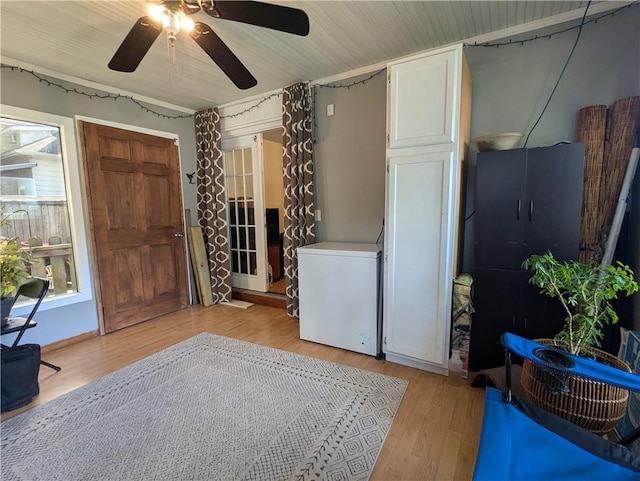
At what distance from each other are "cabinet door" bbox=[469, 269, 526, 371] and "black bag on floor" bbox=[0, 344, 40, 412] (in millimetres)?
3098

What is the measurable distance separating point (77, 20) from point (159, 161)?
1.68 metres

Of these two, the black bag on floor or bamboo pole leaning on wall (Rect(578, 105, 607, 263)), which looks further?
bamboo pole leaning on wall (Rect(578, 105, 607, 263))

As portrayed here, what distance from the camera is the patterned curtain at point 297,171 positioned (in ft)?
10.3

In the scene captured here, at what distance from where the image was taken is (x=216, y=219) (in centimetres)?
400

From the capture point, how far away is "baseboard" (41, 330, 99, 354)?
2.79m

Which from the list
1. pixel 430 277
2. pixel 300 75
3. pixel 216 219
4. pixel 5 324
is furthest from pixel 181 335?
pixel 300 75

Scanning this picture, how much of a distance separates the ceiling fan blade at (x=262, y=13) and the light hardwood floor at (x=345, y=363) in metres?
2.31

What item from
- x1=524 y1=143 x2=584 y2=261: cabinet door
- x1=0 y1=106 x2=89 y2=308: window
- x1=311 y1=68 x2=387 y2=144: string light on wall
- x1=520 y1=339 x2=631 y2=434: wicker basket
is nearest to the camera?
x1=520 y1=339 x2=631 y2=434: wicker basket

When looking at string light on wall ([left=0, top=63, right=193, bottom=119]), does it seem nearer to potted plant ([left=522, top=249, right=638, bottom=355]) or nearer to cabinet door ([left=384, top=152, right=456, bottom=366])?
cabinet door ([left=384, top=152, right=456, bottom=366])

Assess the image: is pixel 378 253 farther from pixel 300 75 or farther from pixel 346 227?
pixel 300 75

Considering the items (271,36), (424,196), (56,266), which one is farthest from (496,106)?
(56,266)

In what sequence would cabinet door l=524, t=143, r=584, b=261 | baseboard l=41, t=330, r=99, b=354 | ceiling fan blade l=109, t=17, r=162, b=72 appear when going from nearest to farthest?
ceiling fan blade l=109, t=17, r=162, b=72, cabinet door l=524, t=143, r=584, b=261, baseboard l=41, t=330, r=99, b=354

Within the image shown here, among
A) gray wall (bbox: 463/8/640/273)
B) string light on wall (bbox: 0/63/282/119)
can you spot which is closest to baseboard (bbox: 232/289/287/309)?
gray wall (bbox: 463/8/640/273)

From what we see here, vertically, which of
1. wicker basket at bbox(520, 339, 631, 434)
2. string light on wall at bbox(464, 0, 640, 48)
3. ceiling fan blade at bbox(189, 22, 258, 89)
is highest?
string light on wall at bbox(464, 0, 640, 48)
